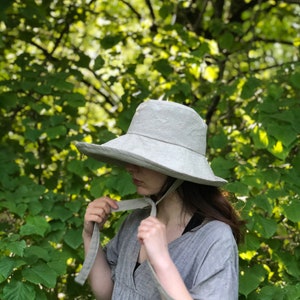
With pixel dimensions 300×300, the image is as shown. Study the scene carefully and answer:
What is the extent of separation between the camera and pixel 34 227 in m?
2.62

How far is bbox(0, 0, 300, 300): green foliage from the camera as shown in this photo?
2.76 m

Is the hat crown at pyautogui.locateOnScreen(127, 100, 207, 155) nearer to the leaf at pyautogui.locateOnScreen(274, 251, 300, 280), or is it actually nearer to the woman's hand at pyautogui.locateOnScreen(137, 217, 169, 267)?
the woman's hand at pyautogui.locateOnScreen(137, 217, 169, 267)

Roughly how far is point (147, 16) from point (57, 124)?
185cm

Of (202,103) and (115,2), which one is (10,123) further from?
(115,2)

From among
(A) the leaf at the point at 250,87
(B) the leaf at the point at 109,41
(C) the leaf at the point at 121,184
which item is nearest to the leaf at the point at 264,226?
(C) the leaf at the point at 121,184

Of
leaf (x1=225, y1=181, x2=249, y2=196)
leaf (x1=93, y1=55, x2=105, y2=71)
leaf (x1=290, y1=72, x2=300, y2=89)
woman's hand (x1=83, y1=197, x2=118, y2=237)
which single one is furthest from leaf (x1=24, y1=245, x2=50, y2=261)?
leaf (x1=290, y1=72, x2=300, y2=89)

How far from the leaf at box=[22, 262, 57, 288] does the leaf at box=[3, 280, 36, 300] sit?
43mm

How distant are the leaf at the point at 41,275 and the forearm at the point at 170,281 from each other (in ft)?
2.93

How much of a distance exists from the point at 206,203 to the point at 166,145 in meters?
0.24

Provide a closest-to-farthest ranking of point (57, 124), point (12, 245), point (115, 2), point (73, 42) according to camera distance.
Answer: point (12, 245), point (57, 124), point (73, 42), point (115, 2)

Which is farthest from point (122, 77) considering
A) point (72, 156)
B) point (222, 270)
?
point (222, 270)

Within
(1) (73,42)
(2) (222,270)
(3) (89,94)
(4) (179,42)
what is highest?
(2) (222,270)

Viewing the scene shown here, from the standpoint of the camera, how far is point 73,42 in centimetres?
466

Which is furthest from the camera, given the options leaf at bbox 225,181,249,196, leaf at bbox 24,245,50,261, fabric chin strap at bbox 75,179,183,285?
leaf at bbox 225,181,249,196
